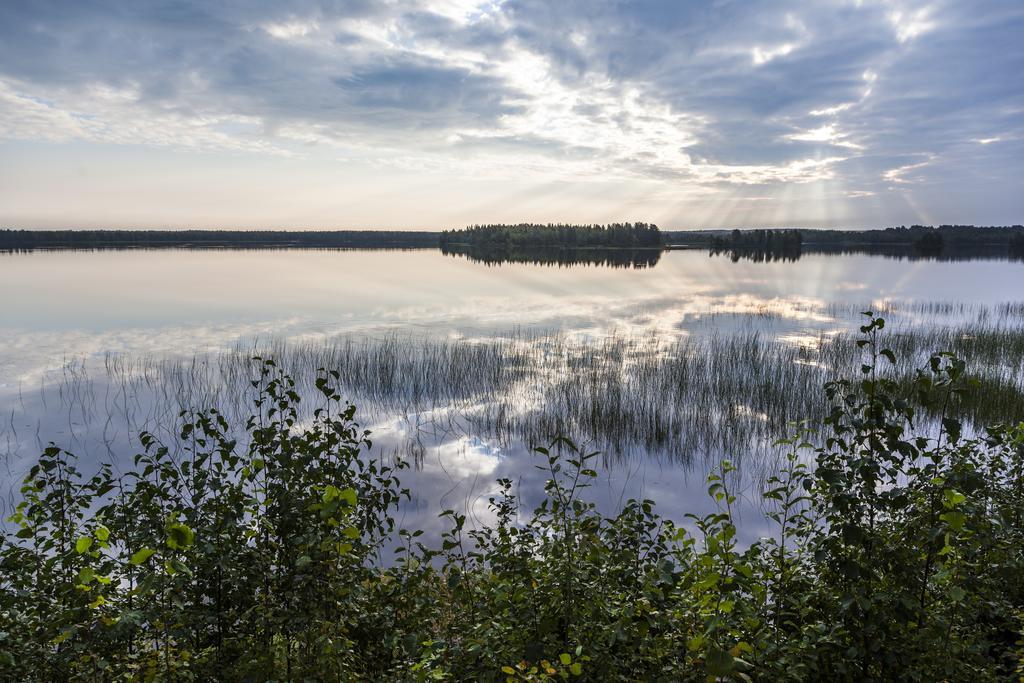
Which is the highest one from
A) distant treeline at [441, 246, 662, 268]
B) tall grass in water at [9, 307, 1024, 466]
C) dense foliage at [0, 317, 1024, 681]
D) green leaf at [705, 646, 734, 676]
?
distant treeline at [441, 246, 662, 268]

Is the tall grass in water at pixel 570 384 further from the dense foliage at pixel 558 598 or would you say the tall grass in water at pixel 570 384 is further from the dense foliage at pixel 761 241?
the dense foliage at pixel 761 241

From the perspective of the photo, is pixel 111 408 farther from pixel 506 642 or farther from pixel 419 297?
pixel 419 297

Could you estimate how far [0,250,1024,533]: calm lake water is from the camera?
36.5 ft

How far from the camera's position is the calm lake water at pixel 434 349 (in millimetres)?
11125

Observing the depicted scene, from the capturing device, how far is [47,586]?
4.26 meters

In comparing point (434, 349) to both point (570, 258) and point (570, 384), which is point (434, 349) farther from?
point (570, 258)

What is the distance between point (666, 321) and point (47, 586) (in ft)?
85.0

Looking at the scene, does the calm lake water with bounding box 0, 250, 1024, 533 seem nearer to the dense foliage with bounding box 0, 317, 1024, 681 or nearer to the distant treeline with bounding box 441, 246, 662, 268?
the dense foliage with bounding box 0, 317, 1024, 681

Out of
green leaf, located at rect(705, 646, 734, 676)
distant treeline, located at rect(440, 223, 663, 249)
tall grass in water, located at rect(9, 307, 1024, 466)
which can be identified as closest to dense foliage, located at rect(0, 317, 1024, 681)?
green leaf, located at rect(705, 646, 734, 676)

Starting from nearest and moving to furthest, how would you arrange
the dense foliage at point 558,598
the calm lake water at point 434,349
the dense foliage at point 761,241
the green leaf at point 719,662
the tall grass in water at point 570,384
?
the green leaf at point 719,662 < the dense foliage at point 558,598 < the calm lake water at point 434,349 < the tall grass in water at point 570,384 < the dense foliage at point 761,241

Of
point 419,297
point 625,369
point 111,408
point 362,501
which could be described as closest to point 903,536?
point 362,501

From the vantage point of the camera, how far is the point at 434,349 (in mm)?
20219

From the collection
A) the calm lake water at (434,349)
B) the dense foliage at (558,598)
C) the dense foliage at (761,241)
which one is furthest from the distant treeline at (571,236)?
the dense foliage at (558,598)

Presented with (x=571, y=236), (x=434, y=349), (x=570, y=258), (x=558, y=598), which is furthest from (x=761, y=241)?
(x=558, y=598)
